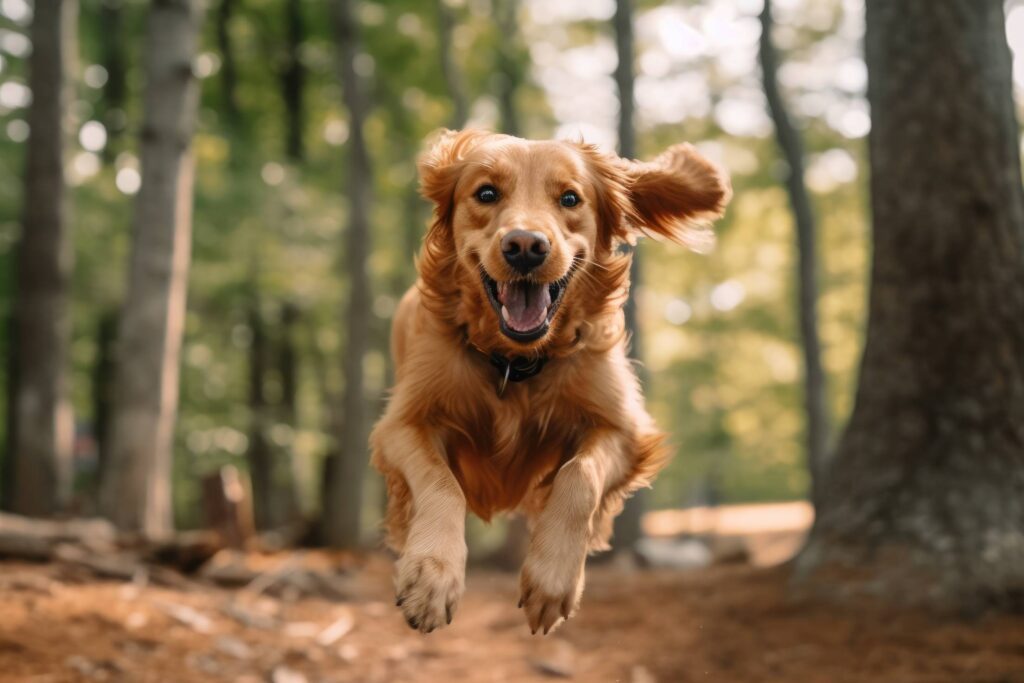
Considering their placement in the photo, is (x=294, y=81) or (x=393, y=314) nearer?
(x=393, y=314)

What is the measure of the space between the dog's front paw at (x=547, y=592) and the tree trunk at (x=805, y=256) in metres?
11.6

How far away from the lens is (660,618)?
7191mm

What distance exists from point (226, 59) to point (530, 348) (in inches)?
700

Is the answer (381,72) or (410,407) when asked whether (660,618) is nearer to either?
(410,407)

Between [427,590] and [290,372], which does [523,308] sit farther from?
[290,372]

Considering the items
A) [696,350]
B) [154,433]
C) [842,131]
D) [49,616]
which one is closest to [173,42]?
[154,433]

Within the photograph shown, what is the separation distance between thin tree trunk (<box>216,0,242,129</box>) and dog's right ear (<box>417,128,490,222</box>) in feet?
53.2

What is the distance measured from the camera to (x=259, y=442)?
1852 cm

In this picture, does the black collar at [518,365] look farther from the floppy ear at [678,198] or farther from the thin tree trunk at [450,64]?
the thin tree trunk at [450,64]

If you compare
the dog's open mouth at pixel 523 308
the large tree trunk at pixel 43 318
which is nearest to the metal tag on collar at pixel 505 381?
the dog's open mouth at pixel 523 308

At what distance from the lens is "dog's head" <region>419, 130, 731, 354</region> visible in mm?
3391

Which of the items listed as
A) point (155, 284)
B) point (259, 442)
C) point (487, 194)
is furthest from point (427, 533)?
point (259, 442)

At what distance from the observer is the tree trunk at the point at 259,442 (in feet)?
58.9

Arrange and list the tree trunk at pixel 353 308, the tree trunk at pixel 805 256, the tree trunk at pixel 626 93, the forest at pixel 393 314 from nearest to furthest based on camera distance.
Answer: the forest at pixel 393 314 < the tree trunk at pixel 626 93 < the tree trunk at pixel 353 308 < the tree trunk at pixel 805 256
